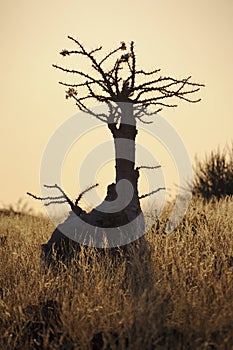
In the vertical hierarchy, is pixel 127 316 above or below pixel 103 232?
below

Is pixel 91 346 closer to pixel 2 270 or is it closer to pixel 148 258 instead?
pixel 148 258

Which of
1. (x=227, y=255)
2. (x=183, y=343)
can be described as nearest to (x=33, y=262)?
(x=227, y=255)

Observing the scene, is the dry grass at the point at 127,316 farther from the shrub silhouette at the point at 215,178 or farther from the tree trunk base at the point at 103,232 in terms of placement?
the shrub silhouette at the point at 215,178

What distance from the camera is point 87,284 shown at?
5.35 meters

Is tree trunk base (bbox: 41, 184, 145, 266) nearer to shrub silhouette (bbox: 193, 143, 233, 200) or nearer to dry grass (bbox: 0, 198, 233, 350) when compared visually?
dry grass (bbox: 0, 198, 233, 350)

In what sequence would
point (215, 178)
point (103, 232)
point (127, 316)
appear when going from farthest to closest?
point (215, 178), point (103, 232), point (127, 316)

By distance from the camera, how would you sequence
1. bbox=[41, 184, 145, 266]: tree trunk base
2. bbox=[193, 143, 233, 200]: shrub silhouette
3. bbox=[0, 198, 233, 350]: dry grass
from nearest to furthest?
bbox=[0, 198, 233, 350]: dry grass, bbox=[41, 184, 145, 266]: tree trunk base, bbox=[193, 143, 233, 200]: shrub silhouette

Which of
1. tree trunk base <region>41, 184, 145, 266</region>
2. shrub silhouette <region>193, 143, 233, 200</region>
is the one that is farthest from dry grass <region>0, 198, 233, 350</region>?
shrub silhouette <region>193, 143, 233, 200</region>

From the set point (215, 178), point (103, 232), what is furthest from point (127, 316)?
point (215, 178)

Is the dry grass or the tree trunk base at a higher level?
the tree trunk base

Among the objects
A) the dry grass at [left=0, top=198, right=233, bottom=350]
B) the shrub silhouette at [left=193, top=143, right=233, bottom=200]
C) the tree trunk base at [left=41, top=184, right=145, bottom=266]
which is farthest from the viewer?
the shrub silhouette at [left=193, top=143, right=233, bottom=200]

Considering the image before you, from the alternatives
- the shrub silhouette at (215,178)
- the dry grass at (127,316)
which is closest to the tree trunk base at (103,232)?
the dry grass at (127,316)

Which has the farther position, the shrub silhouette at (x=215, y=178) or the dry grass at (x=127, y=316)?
the shrub silhouette at (x=215, y=178)

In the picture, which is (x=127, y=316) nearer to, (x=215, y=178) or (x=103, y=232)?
(x=103, y=232)
